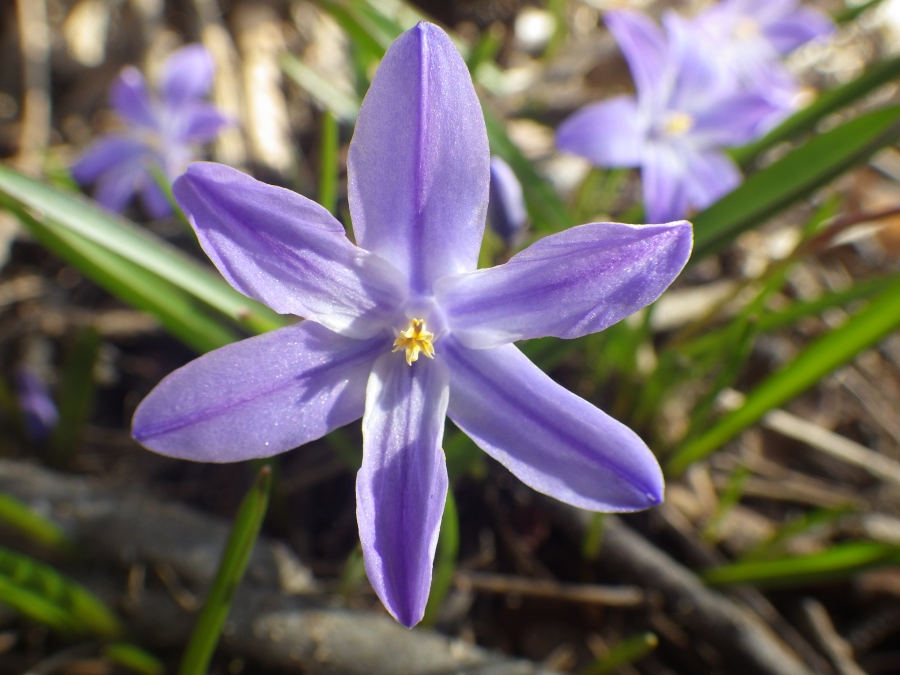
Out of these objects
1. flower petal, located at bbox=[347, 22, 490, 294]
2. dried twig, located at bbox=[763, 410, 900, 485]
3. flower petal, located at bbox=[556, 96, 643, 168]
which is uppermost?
flower petal, located at bbox=[347, 22, 490, 294]

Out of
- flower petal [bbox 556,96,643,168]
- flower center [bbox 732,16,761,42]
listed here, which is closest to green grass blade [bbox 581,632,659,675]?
flower petal [bbox 556,96,643,168]

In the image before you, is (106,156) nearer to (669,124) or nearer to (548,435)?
(669,124)

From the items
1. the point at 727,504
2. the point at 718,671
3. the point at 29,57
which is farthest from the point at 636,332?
the point at 29,57

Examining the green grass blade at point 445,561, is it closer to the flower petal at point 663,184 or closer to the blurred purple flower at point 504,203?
the blurred purple flower at point 504,203

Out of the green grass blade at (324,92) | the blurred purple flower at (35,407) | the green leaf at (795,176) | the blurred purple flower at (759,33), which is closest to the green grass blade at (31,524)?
the blurred purple flower at (35,407)

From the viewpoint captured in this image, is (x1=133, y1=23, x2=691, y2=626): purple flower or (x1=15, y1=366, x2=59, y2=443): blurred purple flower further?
(x1=15, y1=366, x2=59, y2=443): blurred purple flower

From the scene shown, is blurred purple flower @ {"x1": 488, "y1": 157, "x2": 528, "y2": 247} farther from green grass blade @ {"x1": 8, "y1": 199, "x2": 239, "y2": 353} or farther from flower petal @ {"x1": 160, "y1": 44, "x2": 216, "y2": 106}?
flower petal @ {"x1": 160, "y1": 44, "x2": 216, "y2": 106}

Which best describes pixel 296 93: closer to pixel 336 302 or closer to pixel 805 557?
pixel 336 302
